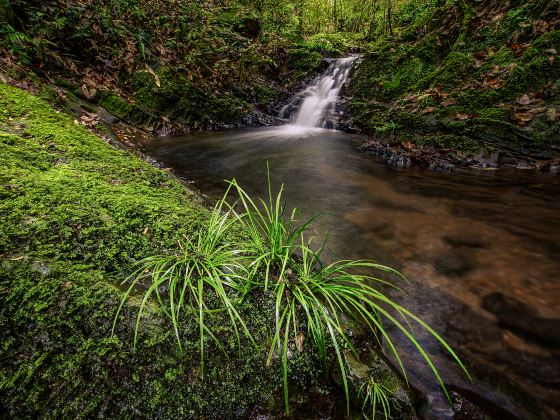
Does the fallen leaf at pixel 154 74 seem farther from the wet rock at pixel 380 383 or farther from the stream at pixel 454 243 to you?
the wet rock at pixel 380 383

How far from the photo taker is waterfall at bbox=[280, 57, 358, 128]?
10055 mm

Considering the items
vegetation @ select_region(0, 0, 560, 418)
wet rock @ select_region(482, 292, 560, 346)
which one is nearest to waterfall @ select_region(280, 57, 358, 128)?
vegetation @ select_region(0, 0, 560, 418)

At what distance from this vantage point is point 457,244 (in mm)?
3059

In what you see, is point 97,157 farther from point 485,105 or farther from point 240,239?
point 485,105

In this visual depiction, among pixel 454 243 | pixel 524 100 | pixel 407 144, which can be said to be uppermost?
pixel 524 100

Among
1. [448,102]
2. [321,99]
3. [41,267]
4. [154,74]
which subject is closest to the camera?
[41,267]

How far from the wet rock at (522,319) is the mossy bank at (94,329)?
1.57 metres

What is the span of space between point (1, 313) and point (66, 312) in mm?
202

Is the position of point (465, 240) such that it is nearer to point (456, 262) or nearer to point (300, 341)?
point (456, 262)

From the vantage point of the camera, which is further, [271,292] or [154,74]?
[154,74]

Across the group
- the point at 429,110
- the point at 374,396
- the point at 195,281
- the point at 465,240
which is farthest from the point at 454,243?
the point at 429,110

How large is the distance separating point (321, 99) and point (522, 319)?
994 centimetres

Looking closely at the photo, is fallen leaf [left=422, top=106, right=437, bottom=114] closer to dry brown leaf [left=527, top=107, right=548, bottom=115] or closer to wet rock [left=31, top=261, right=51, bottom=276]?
dry brown leaf [left=527, top=107, right=548, bottom=115]

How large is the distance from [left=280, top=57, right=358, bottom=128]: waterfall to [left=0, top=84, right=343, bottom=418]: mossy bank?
8881 millimetres
